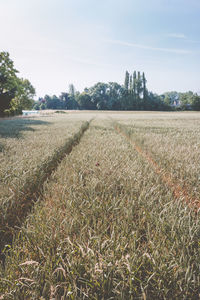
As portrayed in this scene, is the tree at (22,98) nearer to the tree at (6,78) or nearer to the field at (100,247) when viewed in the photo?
the tree at (6,78)

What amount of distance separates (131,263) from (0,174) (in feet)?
7.20

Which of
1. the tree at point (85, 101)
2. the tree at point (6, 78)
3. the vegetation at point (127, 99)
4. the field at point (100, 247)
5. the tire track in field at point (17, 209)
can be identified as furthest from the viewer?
the tree at point (85, 101)

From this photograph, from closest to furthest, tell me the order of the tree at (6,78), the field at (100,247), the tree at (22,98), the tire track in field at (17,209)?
1. the field at (100,247)
2. the tire track in field at (17,209)
3. the tree at (6,78)
4. the tree at (22,98)

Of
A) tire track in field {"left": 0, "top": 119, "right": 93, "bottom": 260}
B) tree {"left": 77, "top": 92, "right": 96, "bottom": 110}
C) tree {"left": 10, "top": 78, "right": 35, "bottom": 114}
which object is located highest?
tree {"left": 77, "top": 92, "right": 96, "bottom": 110}

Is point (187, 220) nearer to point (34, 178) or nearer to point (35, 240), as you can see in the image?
point (35, 240)

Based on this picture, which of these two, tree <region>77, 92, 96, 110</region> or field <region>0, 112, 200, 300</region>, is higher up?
tree <region>77, 92, 96, 110</region>

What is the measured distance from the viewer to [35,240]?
1.22m

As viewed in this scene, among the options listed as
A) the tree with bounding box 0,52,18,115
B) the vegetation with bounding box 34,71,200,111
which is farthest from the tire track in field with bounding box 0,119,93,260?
the vegetation with bounding box 34,71,200,111

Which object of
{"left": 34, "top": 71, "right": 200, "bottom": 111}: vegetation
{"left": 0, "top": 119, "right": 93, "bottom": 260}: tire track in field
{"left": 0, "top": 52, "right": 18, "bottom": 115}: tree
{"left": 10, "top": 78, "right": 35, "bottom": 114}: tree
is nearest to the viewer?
{"left": 0, "top": 119, "right": 93, "bottom": 260}: tire track in field

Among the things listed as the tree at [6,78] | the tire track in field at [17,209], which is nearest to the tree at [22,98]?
the tree at [6,78]

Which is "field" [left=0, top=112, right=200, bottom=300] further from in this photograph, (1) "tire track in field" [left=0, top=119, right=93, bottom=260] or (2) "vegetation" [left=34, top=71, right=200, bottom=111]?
(2) "vegetation" [left=34, top=71, right=200, bottom=111]

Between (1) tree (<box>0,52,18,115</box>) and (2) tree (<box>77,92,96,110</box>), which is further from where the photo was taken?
(2) tree (<box>77,92,96,110</box>)

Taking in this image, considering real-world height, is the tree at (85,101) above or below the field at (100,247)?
above

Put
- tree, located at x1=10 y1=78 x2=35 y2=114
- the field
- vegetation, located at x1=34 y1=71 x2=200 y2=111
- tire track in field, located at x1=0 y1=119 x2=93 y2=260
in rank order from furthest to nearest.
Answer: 1. vegetation, located at x1=34 y1=71 x2=200 y2=111
2. tree, located at x1=10 y1=78 x2=35 y2=114
3. tire track in field, located at x1=0 y1=119 x2=93 y2=260
4. the field
